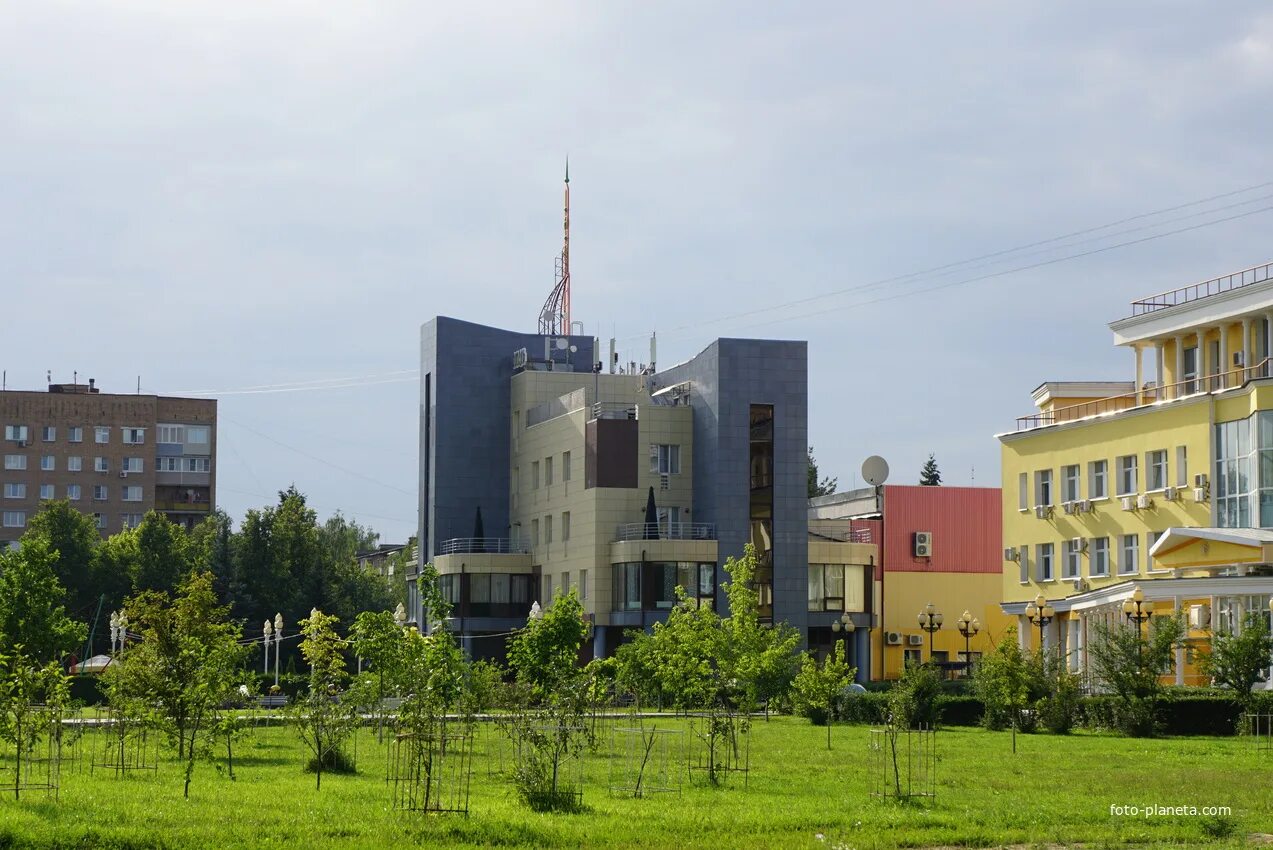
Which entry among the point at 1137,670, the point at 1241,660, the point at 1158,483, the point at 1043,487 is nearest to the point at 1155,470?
the point at 1158,483

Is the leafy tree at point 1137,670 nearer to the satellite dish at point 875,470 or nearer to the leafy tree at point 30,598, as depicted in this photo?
the leafy tree at point 30,598

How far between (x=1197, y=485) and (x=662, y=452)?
26660mm

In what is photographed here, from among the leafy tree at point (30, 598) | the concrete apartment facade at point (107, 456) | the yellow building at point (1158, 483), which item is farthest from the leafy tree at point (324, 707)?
the concrete apartment facade at point (107, 456)

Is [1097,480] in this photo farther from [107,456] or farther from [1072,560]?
[107,456]

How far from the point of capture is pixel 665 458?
78125 millimetres

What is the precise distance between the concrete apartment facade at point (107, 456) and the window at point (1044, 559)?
74.1m

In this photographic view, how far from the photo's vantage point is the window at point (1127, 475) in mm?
63906

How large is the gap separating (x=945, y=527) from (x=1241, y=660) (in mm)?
41290

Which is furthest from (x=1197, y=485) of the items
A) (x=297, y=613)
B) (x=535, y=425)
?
(x=297, y=613)

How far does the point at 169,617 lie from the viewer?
3347 centimetres

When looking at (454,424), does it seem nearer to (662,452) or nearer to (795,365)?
(662,452)

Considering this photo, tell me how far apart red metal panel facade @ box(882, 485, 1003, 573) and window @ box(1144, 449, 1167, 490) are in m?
19.1

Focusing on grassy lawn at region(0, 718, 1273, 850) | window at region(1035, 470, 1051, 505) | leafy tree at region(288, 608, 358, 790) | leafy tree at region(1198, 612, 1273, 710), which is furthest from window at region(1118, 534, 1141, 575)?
leafy tree at region(288, 608, 358, 790)

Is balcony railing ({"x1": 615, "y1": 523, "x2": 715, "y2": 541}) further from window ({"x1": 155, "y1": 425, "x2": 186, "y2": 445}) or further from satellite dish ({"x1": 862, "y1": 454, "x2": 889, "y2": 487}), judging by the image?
window ({"x1": 155, "y1": 425, "x2": 186, "y2": 445})
